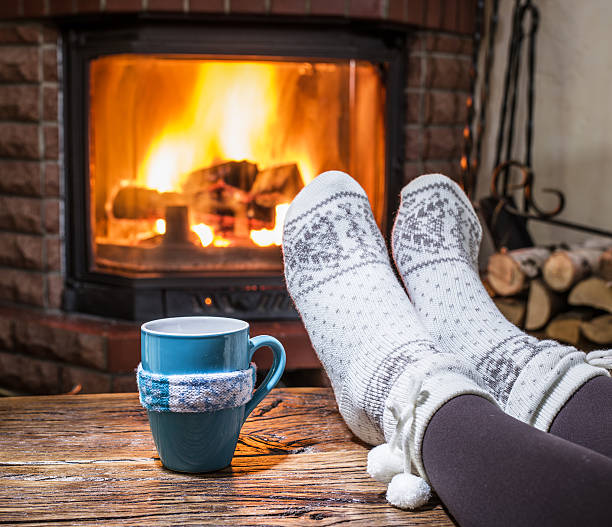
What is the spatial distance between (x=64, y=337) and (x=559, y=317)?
1113 millimetres

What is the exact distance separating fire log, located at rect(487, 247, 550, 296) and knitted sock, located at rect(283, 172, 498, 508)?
75cm

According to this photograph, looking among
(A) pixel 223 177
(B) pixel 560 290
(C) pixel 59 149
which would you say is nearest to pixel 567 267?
(B) pixel 560 290

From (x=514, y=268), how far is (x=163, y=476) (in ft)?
3.80

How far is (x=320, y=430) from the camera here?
26.8 inches

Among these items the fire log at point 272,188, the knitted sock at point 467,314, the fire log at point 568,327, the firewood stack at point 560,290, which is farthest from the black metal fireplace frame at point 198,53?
the knitted sock at point 467,314

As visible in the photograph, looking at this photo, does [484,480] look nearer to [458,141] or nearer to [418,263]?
[418,263]

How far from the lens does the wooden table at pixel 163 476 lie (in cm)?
50

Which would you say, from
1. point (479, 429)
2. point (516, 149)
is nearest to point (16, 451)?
point (479, 429)

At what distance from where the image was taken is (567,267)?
4.86ft

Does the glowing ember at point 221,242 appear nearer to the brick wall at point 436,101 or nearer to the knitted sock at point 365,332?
the brick wall at point 436,101

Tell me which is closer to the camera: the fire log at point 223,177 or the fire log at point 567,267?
the fire log at point 567,267

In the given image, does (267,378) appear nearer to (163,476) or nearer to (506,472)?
(163,476)

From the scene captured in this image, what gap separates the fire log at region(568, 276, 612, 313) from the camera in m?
1.44

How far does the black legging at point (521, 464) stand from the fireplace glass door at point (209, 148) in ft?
3.88
